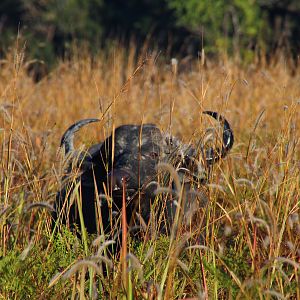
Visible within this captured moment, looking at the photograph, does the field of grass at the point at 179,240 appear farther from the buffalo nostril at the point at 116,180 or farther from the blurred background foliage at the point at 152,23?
the blurred background foliage at the point at 152,23

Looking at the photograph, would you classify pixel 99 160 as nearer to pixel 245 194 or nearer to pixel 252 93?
pixel 245 194

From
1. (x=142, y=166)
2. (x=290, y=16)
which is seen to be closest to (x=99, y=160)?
(x=142, y=166)

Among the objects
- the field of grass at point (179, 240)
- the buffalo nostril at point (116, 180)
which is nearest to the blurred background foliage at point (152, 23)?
the field of grass at point (179, 240)

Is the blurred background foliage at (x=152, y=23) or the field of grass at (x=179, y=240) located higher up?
the field of grass at (x=179, y=240)

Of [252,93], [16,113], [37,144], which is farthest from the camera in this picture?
[252,93]

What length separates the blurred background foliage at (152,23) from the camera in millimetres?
17250

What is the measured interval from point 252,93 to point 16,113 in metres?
3.00

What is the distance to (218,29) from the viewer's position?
1744cm

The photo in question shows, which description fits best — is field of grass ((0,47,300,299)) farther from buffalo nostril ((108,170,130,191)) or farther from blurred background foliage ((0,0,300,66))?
blurred background foliage ((0,0,300,66))

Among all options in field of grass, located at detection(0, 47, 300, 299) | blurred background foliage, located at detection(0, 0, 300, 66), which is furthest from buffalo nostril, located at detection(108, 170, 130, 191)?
blurred background foliage, located at detection(0, 0, 300, 66)

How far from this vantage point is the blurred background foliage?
1725cm

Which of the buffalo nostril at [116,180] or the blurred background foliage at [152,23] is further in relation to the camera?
the blurred background foliage at [152,23]

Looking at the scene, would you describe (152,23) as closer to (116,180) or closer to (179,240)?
(116,180)

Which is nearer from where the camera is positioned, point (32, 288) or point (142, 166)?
point (32, 288)
